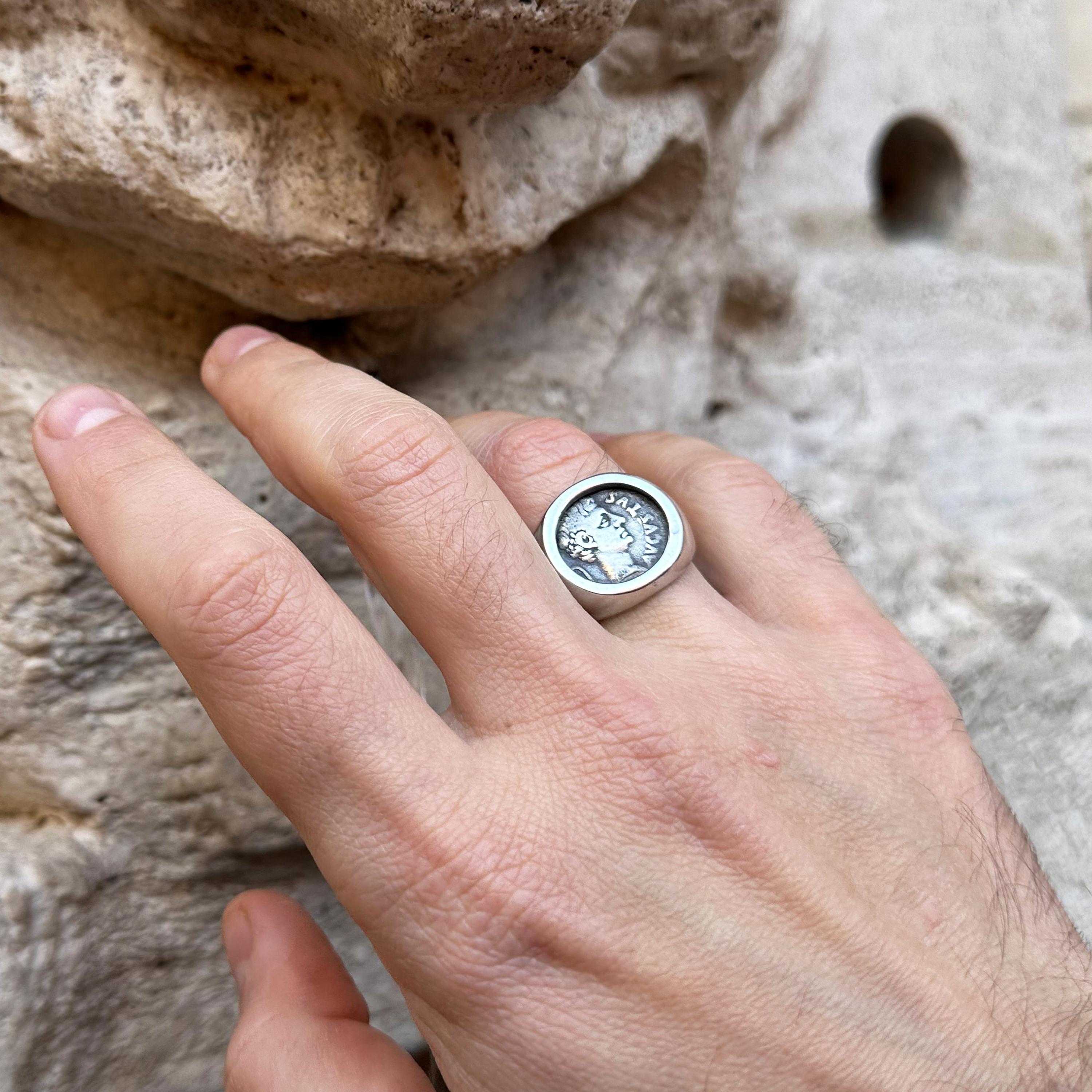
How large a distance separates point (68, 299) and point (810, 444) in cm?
66

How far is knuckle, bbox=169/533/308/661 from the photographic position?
1.56 feet

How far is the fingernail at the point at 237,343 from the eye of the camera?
0.62 metres

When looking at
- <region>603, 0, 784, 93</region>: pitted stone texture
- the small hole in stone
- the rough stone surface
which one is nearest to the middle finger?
the rough stone surface

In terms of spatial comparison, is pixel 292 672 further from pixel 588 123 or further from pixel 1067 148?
pixel 1067 148

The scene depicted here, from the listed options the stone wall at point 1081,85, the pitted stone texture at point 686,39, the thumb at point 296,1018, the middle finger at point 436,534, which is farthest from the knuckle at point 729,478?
the stone wall at point 1081,85

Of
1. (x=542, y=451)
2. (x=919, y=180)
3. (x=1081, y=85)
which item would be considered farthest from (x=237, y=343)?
(x=1081, y=85)

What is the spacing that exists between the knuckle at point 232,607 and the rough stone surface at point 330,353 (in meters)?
0.20

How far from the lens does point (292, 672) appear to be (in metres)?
0.48

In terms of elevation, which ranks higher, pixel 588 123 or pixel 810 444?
pixel 588 123

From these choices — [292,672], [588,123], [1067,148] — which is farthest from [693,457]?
[1067,148]

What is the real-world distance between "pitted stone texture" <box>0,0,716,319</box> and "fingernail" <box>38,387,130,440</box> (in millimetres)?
104

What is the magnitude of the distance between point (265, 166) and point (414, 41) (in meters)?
0.16

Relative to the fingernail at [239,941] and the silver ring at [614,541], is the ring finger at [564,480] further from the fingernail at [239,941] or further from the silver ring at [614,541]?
the fingernail at [239,941]

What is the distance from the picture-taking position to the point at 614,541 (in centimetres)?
60
